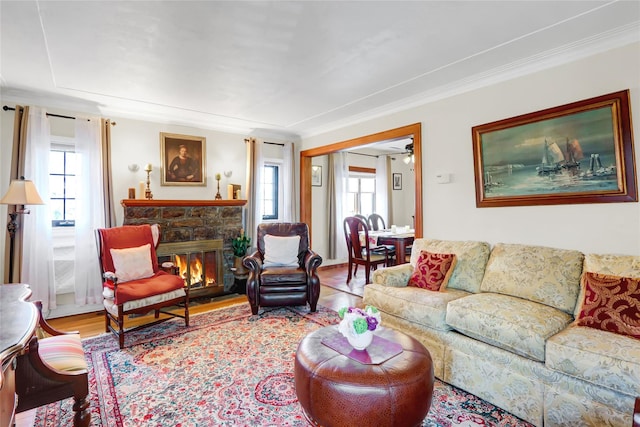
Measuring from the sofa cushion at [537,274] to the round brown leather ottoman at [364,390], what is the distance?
124cm

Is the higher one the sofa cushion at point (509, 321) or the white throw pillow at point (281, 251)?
the white throw pillow at point (281, 251)

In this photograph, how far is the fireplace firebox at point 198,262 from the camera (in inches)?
169

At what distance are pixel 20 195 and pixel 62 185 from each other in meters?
0.91

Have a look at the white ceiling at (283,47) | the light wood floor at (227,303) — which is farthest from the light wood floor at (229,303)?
the white ceiling at (283,47)

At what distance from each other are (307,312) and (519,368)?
2322mm

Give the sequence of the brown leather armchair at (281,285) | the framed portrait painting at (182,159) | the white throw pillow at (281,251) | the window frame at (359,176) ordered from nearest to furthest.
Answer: the brown leather armchair at (281,285)
the white throw pillow at (281,251)
the framed portrait painting at (182,159)
the window frame at (359,176)

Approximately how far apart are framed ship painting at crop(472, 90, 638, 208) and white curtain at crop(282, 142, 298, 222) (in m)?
3.18

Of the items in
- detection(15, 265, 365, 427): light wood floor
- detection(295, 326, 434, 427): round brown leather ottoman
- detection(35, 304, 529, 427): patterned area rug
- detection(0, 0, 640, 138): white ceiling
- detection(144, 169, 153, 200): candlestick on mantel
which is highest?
detection(0, 0, 640, 138): white ceiling

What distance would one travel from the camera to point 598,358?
64.5 inches

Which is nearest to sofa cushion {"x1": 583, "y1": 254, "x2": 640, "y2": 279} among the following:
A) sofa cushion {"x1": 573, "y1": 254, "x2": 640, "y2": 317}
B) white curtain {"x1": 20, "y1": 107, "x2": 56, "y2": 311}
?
sofa cushion {"x1": 573, "y1": 254, "x2": 640, "y2": 317}

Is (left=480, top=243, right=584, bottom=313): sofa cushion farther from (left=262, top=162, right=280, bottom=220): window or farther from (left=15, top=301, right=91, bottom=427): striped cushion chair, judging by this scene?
(left=262, top=162, right=280, bottom=220): window

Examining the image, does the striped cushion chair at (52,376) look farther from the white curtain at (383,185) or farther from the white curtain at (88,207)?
the white curtain at (383,185)

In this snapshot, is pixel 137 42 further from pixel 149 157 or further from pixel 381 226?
pixel 381 226

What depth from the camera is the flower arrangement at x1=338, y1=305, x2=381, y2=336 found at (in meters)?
1.78
